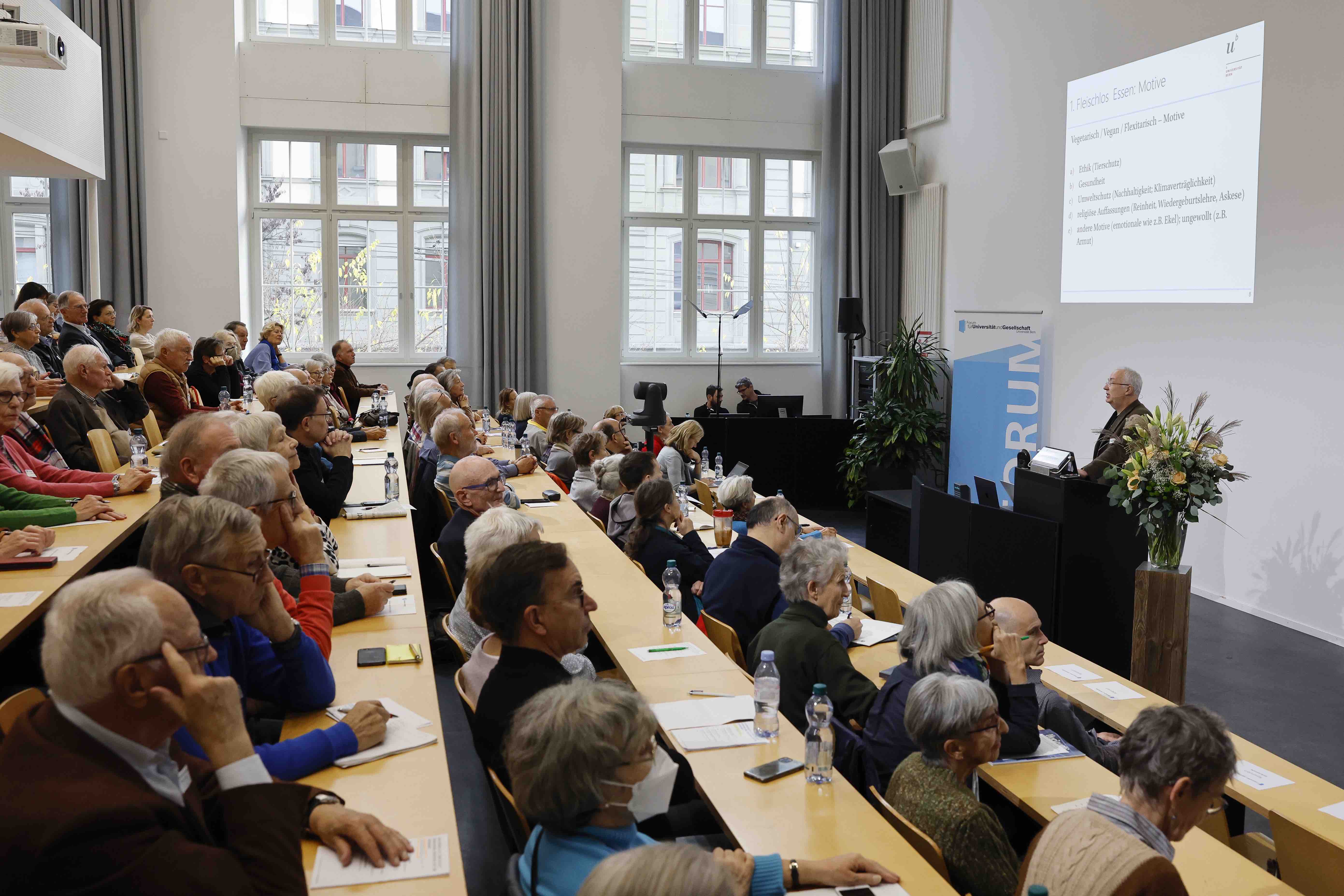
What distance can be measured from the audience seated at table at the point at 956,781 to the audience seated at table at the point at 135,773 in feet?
4.76

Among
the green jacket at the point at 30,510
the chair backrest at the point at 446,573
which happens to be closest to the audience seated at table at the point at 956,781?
the chair backrest at the point at 446,573

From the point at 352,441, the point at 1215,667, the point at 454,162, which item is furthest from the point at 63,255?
the point at 1215,667

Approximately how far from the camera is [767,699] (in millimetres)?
3008

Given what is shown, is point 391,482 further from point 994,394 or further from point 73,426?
point 994,394

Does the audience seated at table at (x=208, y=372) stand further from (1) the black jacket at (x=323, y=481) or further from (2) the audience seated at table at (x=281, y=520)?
(2) the audience seated at table at (x=281, y=520)

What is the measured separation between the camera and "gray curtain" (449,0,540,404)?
11.7 m

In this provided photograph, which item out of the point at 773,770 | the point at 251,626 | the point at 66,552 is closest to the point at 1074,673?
the point at 773,770

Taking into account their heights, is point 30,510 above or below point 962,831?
above

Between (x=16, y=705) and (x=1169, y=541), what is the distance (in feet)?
15.4

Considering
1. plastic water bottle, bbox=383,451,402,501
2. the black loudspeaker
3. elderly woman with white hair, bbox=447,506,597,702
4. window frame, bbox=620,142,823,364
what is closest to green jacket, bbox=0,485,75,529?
elderly woman with white hair, bbox=447,506,597,702

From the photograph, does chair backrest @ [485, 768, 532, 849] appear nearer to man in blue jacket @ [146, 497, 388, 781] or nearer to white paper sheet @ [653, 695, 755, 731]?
man in blue jacket @ [146, 497, 388, 781]

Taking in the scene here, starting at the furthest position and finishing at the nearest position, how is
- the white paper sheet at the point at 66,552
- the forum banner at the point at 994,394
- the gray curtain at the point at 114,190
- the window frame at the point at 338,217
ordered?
the window frame at the point at 338,217, the gray curtain at the point at 114,190, the forum banner at the point at 994,394, the white paper sheet at the point at 66,552

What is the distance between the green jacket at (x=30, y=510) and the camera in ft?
13.0

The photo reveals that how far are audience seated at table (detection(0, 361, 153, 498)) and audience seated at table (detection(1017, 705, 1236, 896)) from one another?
392 centimetres
